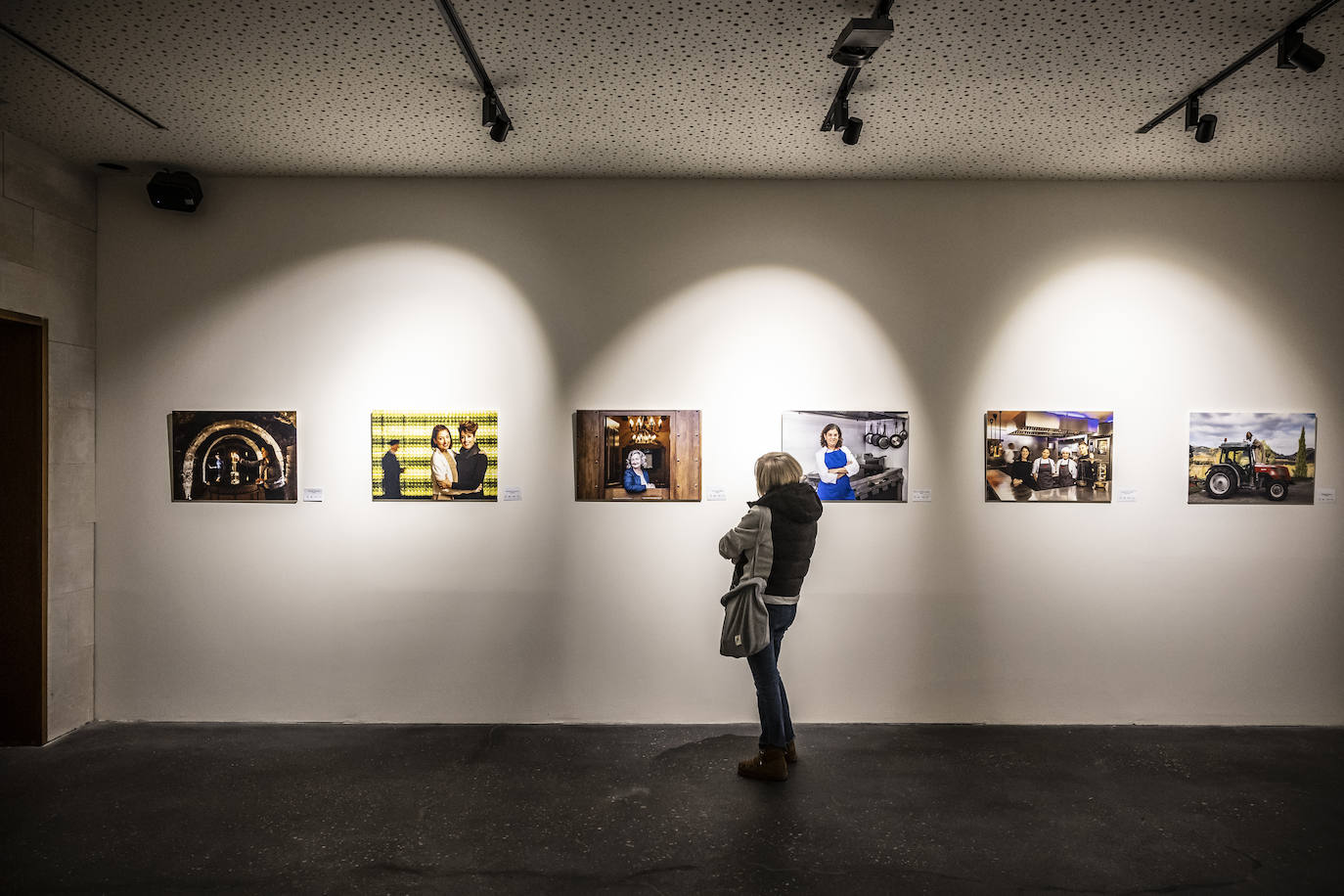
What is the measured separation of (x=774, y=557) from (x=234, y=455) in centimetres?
332

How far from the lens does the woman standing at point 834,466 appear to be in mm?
4285

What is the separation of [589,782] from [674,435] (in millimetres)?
1962

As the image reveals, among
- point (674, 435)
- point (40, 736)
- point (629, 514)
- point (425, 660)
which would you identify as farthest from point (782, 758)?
point (40, 736)

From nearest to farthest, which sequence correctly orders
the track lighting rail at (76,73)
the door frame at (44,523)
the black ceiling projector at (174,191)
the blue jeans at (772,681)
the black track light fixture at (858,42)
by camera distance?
the black track light fixture at (858,42)
the track lighting rail at (76,73)
the blue jeans at (772,681)
the door frame at (44,523)
the black ceiling projector at (174,191)

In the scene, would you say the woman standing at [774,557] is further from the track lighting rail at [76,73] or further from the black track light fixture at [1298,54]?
the track lighting rail at [76,73]

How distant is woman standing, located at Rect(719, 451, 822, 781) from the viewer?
11.4 ft

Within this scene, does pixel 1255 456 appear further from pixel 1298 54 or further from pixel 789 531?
pixel 789 531

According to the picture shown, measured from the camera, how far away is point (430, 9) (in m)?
2.72

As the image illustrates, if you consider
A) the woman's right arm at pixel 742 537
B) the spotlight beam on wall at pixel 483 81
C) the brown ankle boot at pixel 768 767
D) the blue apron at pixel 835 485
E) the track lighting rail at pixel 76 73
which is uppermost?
the track lighting rail at pixel 76 73

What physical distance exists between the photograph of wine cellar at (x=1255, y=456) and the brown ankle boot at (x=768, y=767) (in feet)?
9.89

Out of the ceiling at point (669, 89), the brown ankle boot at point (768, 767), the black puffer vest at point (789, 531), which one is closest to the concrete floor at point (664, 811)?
the brown ankle boot at point (768, 767)

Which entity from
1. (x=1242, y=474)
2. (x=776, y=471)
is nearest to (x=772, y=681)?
(x=776, y=471)

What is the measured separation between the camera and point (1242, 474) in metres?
4.28

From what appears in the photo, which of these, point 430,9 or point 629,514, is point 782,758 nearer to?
point 629,514
